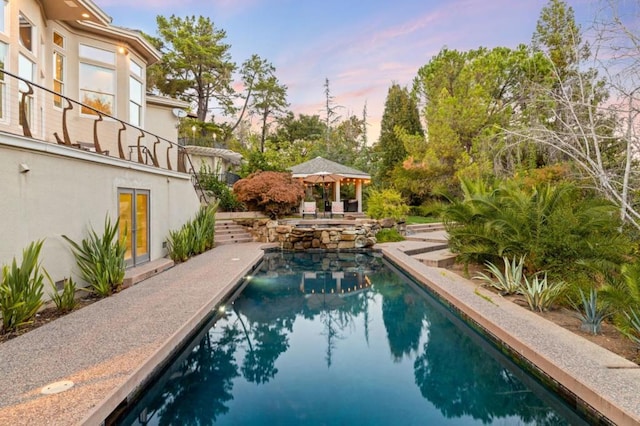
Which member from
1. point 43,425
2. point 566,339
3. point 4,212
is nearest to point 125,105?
point 4,212

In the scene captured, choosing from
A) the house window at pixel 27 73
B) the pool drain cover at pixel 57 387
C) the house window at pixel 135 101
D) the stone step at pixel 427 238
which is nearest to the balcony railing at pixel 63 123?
Answer: the house window at pixel 27 73

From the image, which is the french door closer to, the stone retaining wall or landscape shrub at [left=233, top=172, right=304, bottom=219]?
the stone retaining wall

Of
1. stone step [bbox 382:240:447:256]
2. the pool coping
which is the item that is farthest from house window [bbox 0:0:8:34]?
stone step [bbox 382:240:447:256]

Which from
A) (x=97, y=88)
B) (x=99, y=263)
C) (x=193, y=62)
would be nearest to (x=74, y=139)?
(x=97, y=88)

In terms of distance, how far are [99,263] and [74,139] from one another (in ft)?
18.3

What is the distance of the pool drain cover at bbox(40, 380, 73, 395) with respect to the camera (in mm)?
3418

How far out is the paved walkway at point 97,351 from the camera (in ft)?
10.4

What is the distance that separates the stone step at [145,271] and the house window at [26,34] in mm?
5665

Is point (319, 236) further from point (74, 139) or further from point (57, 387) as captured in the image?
point (57, 387)

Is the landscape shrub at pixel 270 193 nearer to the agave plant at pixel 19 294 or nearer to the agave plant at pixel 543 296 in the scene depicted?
the agave plant at pixel 19 294

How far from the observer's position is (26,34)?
8352mm

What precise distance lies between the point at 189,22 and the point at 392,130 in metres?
19.6

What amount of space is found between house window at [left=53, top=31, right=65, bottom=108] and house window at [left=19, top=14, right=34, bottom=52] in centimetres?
161

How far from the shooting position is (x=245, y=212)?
58.9 feet
